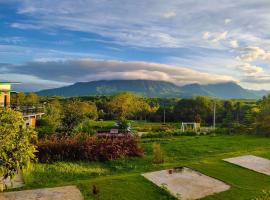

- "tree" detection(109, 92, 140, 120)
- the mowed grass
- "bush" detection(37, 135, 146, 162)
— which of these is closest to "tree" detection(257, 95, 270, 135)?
the mowed grass

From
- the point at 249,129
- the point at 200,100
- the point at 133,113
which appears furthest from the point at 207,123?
the point at 249,129

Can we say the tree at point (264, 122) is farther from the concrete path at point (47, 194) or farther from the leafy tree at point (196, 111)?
the leafy tree at point (196, 111)

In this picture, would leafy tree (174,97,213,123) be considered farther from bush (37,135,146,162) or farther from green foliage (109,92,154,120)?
bush (37,135,146,162)

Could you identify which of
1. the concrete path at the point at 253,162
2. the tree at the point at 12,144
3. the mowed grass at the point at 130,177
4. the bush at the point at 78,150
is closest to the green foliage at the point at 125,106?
the mowed grass at the point at 130,177

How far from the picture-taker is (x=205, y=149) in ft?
50.3

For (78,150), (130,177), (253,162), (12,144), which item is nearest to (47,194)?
(12,144)

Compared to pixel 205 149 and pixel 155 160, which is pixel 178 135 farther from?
pixel 155 160

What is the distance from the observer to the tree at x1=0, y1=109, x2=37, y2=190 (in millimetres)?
6281

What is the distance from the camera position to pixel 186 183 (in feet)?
28.6

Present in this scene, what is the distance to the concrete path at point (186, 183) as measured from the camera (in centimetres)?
804

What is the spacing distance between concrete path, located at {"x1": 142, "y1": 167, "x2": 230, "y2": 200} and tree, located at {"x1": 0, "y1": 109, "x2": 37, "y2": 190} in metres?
3.56

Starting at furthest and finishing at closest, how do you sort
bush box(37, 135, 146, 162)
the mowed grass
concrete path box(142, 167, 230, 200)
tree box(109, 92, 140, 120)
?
1. tree box(109, 92, 140, 120)
2. bush box(37, 135, 146, 162)
3. concrete path box(142, 167, 230, 200)
4. the mowed grass

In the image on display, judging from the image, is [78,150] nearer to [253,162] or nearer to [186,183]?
[186,183]

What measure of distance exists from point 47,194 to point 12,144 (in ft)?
5.52
